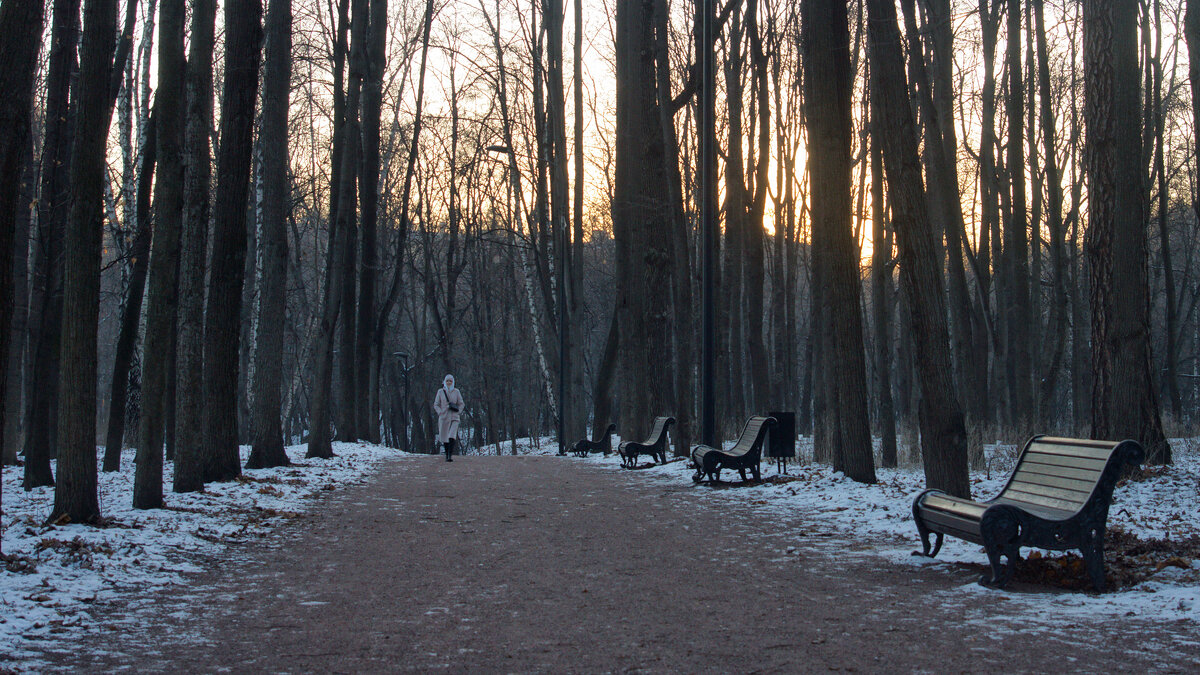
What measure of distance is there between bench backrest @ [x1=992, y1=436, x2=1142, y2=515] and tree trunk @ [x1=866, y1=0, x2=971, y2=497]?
319 centimetres

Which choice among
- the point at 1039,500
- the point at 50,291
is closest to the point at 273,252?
the point at 50,291

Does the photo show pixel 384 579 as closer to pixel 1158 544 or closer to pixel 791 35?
pixel 1158 544

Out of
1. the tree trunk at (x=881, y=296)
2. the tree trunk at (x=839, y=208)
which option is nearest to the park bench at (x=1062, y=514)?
the tree trunk at (x=839, y=208)

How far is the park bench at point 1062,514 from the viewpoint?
6.14m

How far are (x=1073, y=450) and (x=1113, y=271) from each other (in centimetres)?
537

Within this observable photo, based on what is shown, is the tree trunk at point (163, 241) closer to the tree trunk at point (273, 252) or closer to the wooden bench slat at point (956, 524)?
the tree trunk at point (273, 252)

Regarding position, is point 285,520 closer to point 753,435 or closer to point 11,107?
point 11,107

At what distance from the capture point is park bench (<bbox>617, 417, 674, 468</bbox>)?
18.0 m

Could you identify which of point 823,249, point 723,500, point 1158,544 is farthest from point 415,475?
point 1158,544

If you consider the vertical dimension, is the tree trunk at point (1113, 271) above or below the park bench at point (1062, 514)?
above

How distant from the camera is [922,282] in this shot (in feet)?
35.3

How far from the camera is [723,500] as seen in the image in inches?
485

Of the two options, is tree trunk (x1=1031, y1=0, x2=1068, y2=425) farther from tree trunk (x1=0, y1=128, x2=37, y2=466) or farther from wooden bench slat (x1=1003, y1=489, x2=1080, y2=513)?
tree trunk (x1=0, y1=128, x2=37, y2=466)

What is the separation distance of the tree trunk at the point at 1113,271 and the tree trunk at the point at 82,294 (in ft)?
32.1
